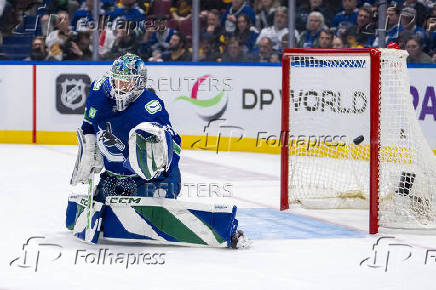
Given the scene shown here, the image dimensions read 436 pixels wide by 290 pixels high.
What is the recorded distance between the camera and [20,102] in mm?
10688

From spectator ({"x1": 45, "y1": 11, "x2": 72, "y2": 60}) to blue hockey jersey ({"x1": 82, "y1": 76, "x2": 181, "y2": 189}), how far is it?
6557 millimetres

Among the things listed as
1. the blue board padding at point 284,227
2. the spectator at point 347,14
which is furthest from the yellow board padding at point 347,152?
the spectator at point 347,14

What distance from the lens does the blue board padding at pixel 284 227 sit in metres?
4.98

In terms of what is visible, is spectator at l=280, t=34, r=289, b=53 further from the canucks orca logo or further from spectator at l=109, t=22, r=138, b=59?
the canucks orca logo

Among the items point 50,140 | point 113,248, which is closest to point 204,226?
point 113,248

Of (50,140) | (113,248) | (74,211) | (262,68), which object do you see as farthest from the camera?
(50,140)

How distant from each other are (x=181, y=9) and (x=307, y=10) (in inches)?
65.8

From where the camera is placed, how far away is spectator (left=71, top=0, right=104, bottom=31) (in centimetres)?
1078

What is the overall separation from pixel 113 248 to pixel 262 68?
224 inches

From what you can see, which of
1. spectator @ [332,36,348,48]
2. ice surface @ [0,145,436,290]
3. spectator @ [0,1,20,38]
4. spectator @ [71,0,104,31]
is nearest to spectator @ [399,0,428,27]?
spectator @ [332,36,348,48]

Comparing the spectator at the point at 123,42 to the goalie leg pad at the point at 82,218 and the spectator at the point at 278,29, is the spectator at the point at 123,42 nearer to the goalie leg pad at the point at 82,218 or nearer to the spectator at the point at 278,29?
the spectator at the point at 278,29

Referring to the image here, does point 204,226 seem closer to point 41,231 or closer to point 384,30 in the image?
point 41,231

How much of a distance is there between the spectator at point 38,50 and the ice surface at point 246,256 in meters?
4.63

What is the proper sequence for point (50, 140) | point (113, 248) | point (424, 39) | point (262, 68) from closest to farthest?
1. point (113, 248)
2. point (424, 39)
3. point (262, 68)
4. point (50, 140)
